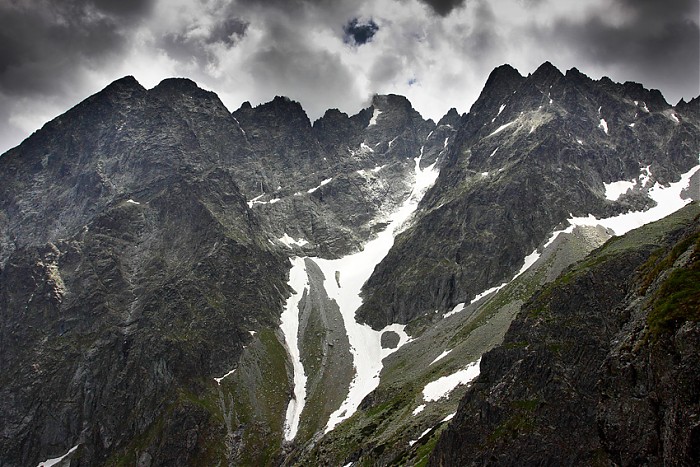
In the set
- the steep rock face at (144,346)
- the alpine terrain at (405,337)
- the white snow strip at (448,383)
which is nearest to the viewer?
the alpine terrain at (405,337)

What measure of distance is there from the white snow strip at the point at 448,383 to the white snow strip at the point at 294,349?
44.5m

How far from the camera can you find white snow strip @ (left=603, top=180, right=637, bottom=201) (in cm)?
17800

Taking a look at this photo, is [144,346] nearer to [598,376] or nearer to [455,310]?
[455,310]

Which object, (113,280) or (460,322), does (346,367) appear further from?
(113,280)

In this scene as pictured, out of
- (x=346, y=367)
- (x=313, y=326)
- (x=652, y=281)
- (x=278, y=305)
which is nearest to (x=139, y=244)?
(x=278, y=305)

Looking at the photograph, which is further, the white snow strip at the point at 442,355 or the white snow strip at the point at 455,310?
the white snow strip at the point at 455,310

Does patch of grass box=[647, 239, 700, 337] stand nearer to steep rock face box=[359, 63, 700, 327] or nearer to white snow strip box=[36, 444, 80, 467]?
steep rock face box=[359, 63, 700, 327]

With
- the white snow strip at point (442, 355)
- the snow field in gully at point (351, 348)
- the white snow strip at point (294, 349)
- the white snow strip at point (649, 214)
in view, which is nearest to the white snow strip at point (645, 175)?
the white snow strip at point (649, 214)

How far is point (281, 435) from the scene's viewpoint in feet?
395

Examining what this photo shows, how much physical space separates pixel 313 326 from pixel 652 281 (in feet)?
434

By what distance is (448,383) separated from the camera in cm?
9038

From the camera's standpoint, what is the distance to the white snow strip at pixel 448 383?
8688 cm

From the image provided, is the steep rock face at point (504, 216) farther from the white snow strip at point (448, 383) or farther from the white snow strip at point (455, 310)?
the white snow strip at point (448, 383)

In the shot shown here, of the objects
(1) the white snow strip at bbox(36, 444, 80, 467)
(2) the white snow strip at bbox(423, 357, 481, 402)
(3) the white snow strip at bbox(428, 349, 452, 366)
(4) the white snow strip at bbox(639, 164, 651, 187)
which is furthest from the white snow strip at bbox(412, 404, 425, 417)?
(4) the white snow strip at bbox(639, 164, 651, 187)
